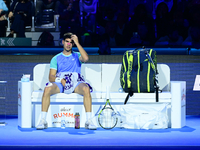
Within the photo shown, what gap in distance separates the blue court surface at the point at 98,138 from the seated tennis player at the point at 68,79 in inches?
9.2

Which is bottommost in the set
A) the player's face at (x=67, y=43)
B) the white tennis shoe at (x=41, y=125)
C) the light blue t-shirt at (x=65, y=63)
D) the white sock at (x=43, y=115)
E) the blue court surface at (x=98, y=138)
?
the blue court surface at (x=98, y=138)

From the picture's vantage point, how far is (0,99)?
5395mm

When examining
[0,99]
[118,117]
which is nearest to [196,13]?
[118,117]

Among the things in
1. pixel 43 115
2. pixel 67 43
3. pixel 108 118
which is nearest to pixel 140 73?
pixel 108 118

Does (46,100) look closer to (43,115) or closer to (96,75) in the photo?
(43,115)

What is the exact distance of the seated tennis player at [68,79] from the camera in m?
4.20

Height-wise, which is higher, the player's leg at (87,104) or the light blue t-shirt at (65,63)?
the light blue t-shirt at (65,63)

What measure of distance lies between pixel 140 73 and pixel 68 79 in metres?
0.84

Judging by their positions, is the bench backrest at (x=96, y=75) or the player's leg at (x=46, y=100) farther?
the bench backrest at (x=96, y=75)

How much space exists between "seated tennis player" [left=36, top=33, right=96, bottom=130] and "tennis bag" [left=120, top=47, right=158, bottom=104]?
460 millimetres

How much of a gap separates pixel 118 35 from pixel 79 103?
104 inches

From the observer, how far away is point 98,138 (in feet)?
11.9

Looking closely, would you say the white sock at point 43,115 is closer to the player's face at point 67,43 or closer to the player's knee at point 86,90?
the player's knee at point 86,90

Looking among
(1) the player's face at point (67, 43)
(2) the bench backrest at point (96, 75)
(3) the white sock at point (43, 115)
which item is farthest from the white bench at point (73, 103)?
(1) the player's face at point (67, 43)
